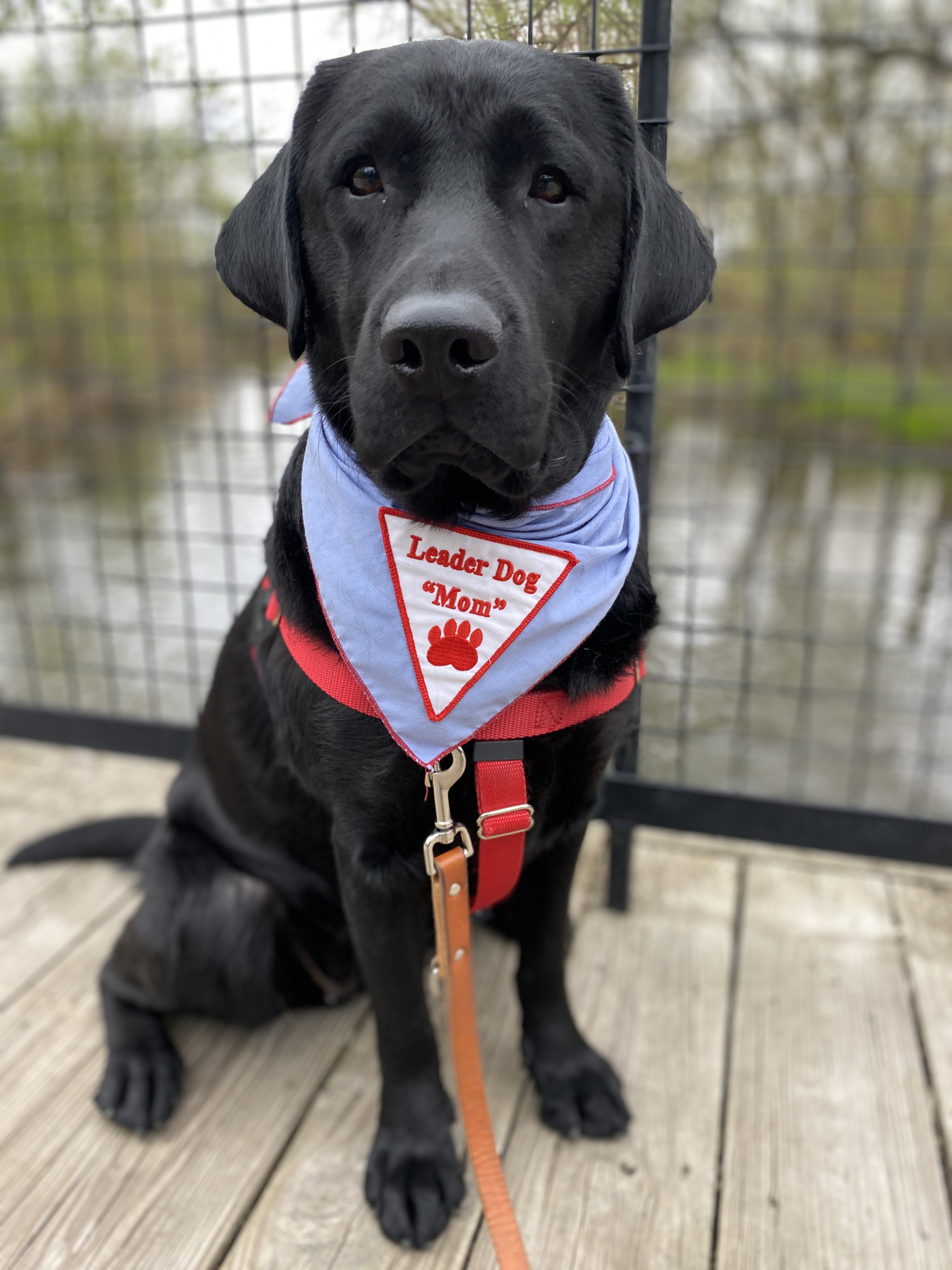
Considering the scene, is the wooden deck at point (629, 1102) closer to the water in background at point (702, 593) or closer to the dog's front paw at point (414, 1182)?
the dog's front paw at point (414, 1182)

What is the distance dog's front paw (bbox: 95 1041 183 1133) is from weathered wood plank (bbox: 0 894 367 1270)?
0.08 ft

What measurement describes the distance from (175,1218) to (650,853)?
1.16m

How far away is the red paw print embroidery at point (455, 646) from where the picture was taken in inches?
42.8

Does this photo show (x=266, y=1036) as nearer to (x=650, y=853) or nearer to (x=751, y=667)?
(x=650, y=853)

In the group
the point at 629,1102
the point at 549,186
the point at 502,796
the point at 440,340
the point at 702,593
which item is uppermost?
the point at 549,186

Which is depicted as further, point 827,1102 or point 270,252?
point 827,1102

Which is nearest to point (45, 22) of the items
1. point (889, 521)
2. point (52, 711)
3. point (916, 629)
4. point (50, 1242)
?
point (52, 711)

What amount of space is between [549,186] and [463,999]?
1.00m

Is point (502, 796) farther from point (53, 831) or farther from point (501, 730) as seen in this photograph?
point (53, 831)

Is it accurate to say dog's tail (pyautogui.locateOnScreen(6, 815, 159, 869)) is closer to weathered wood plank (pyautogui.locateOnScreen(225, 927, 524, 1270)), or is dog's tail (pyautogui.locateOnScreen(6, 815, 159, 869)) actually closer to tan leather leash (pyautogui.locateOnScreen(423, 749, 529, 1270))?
weathered wood plank (pyautogui.locateOnScreen(225, 927, 524, 1270))

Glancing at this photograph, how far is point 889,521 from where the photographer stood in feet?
15.3

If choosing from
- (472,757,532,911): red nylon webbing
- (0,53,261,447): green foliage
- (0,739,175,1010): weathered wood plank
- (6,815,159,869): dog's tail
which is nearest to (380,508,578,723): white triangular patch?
(472,757,532,911): red nylon webbing

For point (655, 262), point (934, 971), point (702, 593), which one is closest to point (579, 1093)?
point (934, 971)

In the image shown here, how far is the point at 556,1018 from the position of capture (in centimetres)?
140
